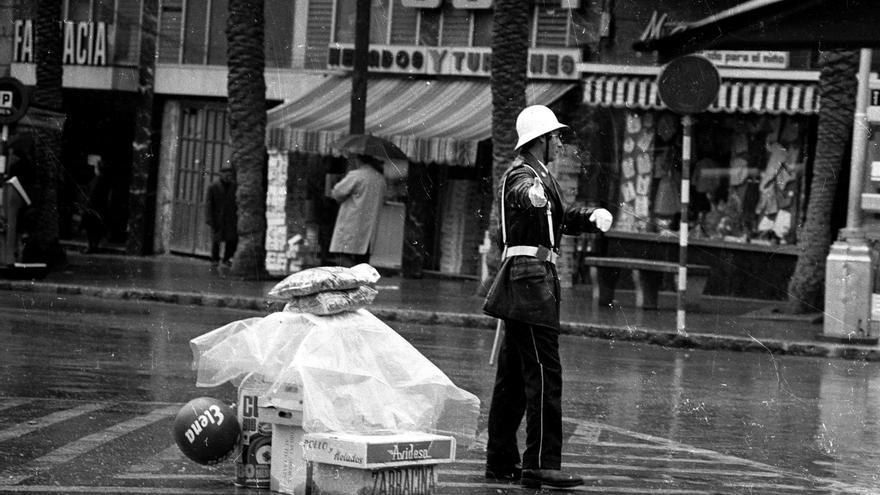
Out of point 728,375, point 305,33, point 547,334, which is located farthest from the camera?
point 305,33

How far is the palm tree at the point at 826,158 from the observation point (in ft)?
65.2

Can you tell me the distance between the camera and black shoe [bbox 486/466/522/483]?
7797 mm

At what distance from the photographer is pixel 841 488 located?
8.20 m

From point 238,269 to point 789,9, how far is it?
54.0ft

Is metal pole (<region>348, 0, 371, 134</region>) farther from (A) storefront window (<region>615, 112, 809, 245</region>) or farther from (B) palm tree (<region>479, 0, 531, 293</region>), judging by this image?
(A) storefront window (<region>615, 112, 809, 245</region>)

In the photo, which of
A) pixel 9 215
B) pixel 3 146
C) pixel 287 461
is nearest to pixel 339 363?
pixel 287 461

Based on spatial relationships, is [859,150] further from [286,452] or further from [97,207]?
[97,207]

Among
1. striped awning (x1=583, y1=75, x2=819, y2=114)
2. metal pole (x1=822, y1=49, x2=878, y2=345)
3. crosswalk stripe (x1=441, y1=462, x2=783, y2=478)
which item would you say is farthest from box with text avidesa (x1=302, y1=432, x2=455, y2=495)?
striped awning (x1=583, y1=75, x2=819, y2=114)

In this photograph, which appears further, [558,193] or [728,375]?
[728,375]

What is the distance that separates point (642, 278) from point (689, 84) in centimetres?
411

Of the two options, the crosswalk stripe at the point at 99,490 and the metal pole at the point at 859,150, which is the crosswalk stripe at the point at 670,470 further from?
the metal pole at the point at 859,150

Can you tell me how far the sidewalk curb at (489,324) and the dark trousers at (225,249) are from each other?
23.9ft

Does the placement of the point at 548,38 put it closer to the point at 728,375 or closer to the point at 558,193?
the point at 728,375

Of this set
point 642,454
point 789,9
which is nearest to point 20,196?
point 642,454
